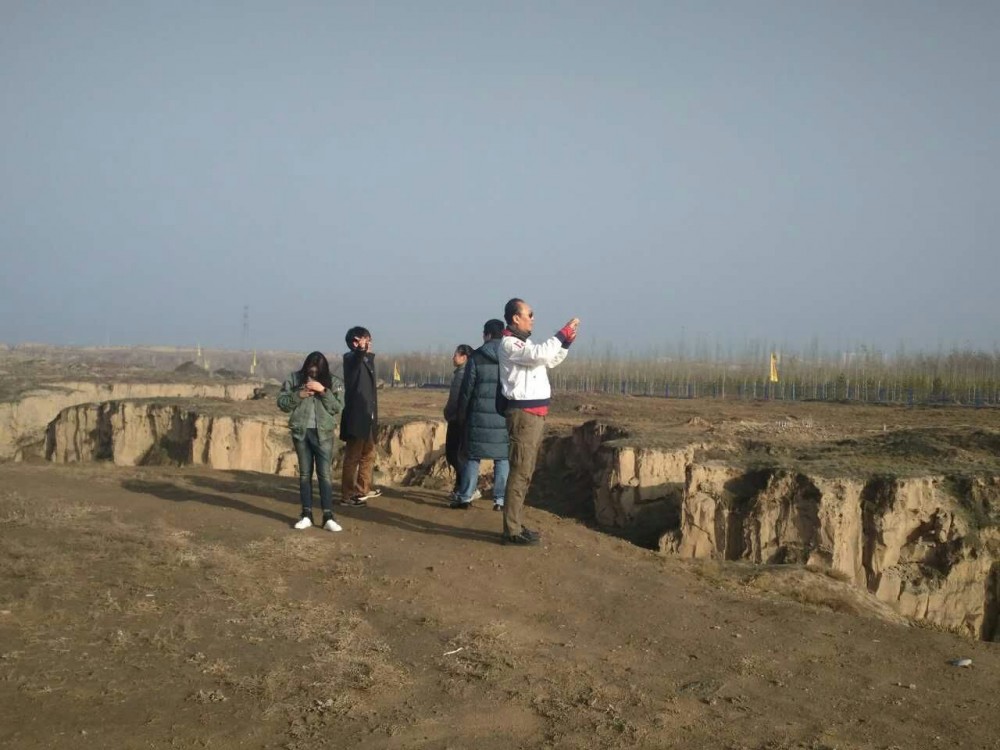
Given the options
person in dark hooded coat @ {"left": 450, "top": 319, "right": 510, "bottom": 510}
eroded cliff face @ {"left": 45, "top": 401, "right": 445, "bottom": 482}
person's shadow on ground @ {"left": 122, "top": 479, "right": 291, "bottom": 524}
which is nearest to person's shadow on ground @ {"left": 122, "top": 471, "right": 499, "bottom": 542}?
person's shadow on ground @ {"left": 122, "top": 479, "right": 291, "bottom": 524}

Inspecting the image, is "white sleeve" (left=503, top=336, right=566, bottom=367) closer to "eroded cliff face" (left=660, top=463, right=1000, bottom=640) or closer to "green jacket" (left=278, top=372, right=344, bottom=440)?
"green jacket" (left=278, top=372, right=344, bottom=440)

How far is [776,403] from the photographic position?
38312 millimetres

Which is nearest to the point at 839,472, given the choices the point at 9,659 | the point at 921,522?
the point at 921,522

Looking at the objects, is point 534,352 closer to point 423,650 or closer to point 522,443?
point 522,443

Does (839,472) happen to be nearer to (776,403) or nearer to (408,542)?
(408,542)

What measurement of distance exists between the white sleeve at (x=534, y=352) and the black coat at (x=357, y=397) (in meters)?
2.40

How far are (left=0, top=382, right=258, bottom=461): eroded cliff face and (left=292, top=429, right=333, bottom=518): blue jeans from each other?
14.2 meters

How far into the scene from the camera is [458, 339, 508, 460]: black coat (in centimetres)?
918

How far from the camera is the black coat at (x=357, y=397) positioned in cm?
957

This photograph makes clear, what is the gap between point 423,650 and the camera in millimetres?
5688

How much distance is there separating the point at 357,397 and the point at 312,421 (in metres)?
1.05

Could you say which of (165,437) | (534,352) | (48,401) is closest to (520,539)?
(534,352)

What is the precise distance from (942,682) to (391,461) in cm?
1497

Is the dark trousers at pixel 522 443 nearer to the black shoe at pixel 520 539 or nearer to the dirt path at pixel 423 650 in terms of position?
the black shoe at pixel 520 539
